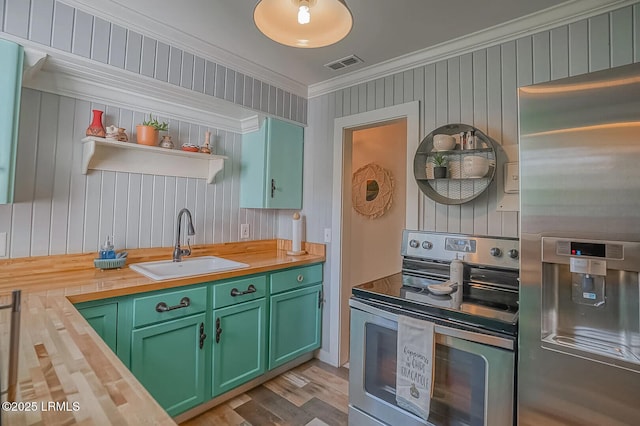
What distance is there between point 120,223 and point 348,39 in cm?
190

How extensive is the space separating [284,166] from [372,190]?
1042mm

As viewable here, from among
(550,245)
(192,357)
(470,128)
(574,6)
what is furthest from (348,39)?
(192,357)

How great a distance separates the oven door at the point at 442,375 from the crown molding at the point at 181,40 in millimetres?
1856

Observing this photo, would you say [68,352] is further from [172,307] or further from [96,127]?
[96,127]

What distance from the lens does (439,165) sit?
1948mm

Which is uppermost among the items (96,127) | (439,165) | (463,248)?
(96,127)

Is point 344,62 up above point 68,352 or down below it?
above

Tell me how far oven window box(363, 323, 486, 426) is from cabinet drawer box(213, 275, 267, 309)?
0.90 metres

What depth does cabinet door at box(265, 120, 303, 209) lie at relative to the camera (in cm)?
252

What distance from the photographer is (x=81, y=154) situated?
1.83m

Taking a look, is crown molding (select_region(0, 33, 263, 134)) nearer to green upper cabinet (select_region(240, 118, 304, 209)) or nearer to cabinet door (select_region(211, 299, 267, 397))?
green upper cabinet (select_region(240, 118, 304, 209))

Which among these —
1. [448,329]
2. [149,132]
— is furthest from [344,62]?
[448,329]

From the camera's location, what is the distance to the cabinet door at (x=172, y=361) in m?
1.58

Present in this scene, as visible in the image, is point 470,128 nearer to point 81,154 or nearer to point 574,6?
point 574,6
